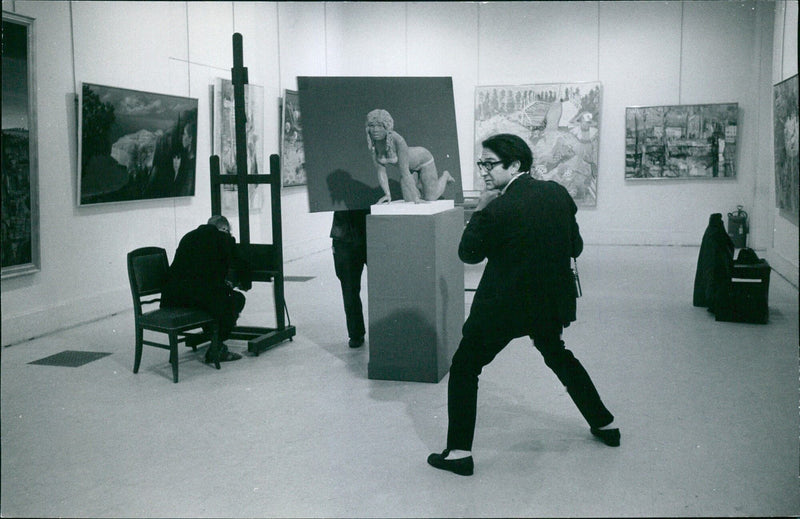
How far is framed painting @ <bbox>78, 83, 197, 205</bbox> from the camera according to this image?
7441 millimetres

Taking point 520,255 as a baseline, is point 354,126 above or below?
above

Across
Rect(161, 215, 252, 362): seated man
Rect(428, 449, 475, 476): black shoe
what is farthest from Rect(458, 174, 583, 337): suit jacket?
Rect(161, 215, 252, 362): seated man

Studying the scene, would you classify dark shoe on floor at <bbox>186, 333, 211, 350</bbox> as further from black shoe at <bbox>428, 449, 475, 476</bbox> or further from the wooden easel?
black shoe at <bbox>428, 449, 475, 476</bbox>

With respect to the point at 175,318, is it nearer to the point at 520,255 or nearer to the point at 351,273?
the point at 351,273

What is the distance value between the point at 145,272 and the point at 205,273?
473 mm

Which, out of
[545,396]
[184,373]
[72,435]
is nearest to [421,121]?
[545,396]

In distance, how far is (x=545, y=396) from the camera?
16.1ft

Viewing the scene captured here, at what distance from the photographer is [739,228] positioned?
12.6 meters

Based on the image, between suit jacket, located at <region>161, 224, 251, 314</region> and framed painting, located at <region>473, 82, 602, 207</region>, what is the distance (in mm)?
8812

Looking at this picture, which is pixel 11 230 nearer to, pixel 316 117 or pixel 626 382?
pixel 316 117

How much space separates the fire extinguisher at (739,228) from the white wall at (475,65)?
413 mm

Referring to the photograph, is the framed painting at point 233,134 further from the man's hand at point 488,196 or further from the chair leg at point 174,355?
the man's hand at point 488,196

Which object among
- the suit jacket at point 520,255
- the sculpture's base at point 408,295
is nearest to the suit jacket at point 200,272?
the sculpture's base at point 408,295

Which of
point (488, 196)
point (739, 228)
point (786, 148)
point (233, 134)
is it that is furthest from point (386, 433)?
point (739, 228)
